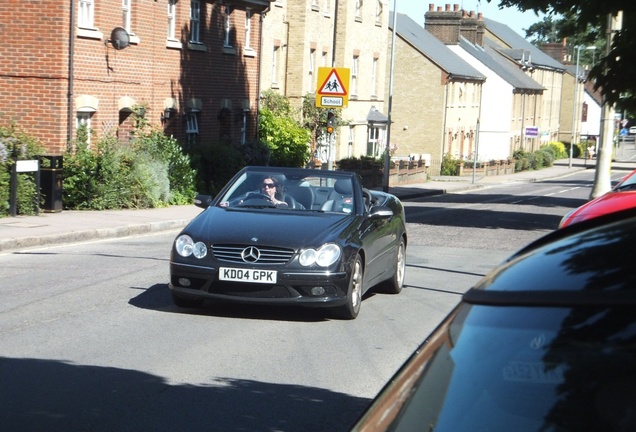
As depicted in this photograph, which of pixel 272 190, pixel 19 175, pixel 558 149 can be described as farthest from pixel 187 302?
pixel 558 149

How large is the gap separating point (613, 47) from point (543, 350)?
5.80 meters

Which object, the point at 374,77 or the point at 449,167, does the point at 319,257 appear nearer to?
the point at 374,77

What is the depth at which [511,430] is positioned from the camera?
7.04ft

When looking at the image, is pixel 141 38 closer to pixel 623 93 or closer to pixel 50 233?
pixel 50 233

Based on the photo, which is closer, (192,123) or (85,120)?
(85,120)

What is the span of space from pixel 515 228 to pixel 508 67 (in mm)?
63580

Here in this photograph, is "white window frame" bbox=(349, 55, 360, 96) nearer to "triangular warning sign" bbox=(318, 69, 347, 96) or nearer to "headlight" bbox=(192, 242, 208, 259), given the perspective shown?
"triangular warning sign" bbox=(318, 69, 347, 96)

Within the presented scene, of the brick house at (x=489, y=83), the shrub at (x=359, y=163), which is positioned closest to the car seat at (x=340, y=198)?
the shrub at (x=359, y=163)

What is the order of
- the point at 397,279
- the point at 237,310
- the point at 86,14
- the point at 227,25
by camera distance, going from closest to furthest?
1. the point at 237,310
2. the point at 397,279
3. the point at 86,14
4. the point at 227,25

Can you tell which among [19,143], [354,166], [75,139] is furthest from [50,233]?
[354,166]

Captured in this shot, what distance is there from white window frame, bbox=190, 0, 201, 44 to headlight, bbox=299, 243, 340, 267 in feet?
74.1

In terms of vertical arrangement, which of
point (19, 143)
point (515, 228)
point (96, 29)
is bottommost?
point (515, 228)

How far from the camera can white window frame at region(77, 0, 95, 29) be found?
82.7ft

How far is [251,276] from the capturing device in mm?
10492
